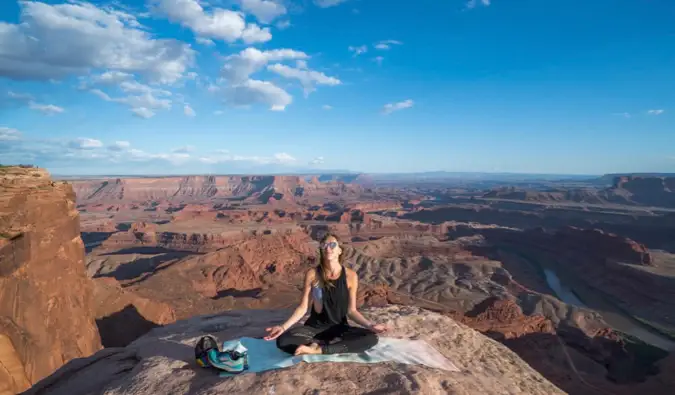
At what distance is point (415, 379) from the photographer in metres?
3.99

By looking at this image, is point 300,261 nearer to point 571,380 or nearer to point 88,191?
point 571,380

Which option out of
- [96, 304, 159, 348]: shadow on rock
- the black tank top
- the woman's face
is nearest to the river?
the black tank top

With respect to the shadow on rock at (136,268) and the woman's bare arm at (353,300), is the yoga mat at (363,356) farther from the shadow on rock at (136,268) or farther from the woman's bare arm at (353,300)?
the shadow on rock at (136,268)

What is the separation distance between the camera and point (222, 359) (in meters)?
4.18

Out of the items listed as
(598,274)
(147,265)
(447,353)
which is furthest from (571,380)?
(147,265)

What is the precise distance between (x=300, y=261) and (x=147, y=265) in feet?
59.9

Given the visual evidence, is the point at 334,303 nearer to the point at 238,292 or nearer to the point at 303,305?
the point at 303,305

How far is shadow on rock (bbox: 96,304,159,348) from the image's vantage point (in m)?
16.3

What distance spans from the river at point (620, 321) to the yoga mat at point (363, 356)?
35.8m

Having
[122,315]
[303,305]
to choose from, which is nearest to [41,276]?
[122,315]

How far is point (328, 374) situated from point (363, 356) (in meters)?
0.71

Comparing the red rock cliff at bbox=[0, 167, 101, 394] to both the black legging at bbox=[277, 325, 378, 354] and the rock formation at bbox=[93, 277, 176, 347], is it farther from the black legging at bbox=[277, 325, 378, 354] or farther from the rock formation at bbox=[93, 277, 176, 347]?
the black legging at bbox=[277, 325, 378, 354]

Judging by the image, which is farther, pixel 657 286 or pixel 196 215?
pixel 196 215

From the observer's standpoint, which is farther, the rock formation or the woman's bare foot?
the rock formation
